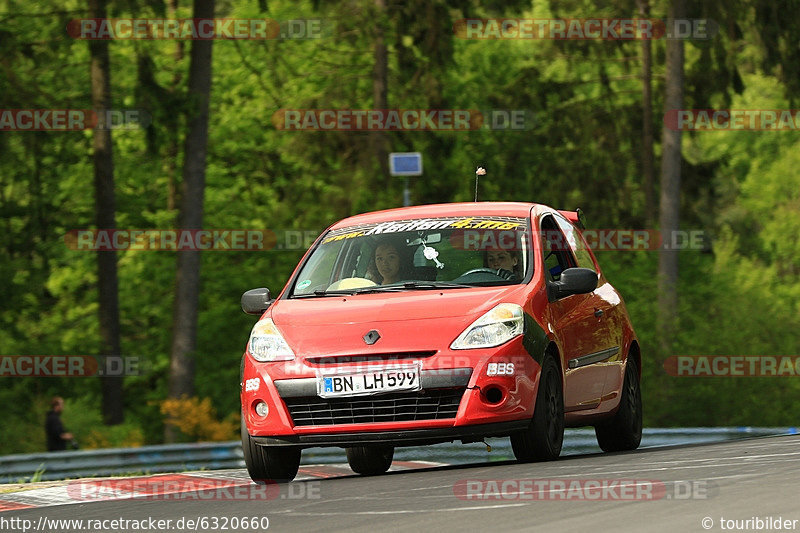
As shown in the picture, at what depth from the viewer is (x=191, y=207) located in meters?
26.0

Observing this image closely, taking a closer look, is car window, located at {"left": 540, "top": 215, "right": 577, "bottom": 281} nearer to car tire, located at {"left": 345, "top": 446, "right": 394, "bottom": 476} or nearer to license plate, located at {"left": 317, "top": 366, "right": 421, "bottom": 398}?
license plate, located at {"left": 317, "top": 366, "right": 421, "bottom": 398}

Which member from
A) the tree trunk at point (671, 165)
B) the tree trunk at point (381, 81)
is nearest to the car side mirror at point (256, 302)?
the tree trunk at point (671, 165)

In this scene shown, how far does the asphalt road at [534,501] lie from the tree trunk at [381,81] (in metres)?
23.9

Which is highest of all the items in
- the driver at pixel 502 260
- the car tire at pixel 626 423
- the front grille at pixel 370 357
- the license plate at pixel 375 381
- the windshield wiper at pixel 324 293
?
the driver at pixel 502 260

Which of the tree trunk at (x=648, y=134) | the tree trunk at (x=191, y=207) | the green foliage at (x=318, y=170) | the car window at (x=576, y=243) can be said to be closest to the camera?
the car window at (x=576, y=243)

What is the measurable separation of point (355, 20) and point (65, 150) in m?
7.48

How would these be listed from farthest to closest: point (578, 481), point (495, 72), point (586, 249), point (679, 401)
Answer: point (495, 72) → point (679, 401) → point (586, 249) → point (578, 481)

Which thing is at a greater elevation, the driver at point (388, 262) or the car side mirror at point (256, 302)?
the driver at point (388, 262)

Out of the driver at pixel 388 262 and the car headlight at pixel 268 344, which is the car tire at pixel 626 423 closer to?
the driver at pixel 388 262

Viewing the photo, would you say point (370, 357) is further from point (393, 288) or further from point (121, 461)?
point (121, 461)

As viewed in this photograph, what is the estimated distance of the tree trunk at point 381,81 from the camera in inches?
1357

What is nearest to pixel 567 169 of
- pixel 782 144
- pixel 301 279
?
pixel 782 144

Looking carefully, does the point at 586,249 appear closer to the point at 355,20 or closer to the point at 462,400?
the point at 462,400

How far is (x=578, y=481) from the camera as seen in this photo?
8.77 meters
